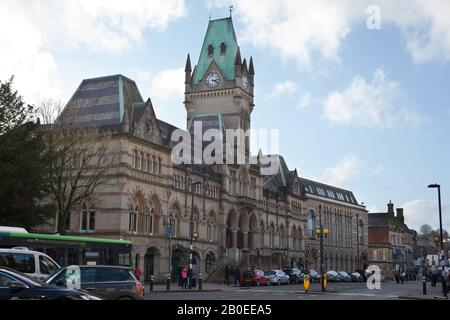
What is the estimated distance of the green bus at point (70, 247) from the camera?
26934 millimetres

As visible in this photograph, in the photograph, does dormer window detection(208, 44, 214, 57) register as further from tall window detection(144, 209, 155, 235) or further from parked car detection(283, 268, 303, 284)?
tall window detection(144, 209, 155, 235)

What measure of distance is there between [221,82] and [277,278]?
32.4 meters

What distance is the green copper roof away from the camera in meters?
77.6

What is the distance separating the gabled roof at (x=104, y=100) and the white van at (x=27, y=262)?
27608 mm

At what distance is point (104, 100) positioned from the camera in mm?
51312

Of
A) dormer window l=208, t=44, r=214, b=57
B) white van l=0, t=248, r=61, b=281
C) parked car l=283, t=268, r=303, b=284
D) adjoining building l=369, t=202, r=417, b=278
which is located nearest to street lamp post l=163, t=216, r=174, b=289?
parked car l=283, t=268, r=303, b=284

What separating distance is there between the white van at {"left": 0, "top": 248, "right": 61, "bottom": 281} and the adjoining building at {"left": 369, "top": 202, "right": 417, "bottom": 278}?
346ft

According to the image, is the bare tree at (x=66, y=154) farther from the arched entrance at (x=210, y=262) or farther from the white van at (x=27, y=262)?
the arched entrance at (x=210, y=262)

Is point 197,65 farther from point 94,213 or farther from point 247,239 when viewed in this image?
point 94,213

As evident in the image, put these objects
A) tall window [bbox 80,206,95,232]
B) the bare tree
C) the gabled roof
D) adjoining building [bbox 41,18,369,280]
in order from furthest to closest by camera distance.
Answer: the gabled roof < adjoining building [bbox 41,18,369,280] < tall window [bbox 80,206,95,232] < the bare tree

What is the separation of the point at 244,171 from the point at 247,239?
8.77 meters

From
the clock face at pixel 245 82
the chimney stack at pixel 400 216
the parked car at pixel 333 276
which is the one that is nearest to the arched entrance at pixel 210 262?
the parked car at pixel 333 276

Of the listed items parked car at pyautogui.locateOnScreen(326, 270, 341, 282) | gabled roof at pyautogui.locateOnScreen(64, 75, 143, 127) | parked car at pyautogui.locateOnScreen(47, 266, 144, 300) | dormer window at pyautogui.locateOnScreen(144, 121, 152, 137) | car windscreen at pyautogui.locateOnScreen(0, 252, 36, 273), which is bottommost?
parked car at pyautogui.locateOnScreen(326, 270, 341, 282)
